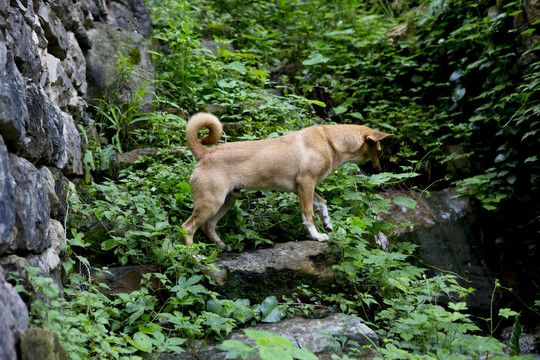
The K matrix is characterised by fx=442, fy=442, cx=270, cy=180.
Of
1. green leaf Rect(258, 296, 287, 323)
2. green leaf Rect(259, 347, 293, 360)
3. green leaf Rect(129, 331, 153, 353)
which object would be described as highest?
green leaf Rect(259, 347, 293, 360)

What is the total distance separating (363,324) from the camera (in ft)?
11.9

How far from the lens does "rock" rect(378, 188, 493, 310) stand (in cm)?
627

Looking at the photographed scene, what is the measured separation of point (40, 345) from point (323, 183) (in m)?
3.87

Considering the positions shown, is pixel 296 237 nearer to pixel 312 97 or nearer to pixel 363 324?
pixel 363 324

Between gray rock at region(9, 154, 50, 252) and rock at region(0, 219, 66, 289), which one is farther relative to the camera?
gray rock at region(9, 154, 50, 252)

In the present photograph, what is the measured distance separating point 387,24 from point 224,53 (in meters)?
4.25

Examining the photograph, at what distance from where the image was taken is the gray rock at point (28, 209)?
2391 millimetres

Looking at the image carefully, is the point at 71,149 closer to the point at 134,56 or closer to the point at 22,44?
the point at 22,44

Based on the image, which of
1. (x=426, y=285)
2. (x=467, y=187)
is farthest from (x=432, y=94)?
(x=426, y=285)

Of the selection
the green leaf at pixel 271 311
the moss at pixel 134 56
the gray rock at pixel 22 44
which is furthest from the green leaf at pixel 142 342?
the moss at pixel 134 56

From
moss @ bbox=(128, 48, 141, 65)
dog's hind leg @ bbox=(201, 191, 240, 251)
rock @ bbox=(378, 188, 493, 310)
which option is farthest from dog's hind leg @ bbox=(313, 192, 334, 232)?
moss @ bbox=(128, 48, 141, 65)

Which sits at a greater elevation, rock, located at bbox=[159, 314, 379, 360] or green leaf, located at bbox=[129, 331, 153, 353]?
green leaf, located at bbox=[129, 331, 153, 353]

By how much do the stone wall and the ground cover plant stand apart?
0.75 feet

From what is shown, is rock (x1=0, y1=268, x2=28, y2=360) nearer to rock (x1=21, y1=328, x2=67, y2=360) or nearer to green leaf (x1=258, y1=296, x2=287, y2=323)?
rock (x1=21, y1=328, x2=67, y2=360)
